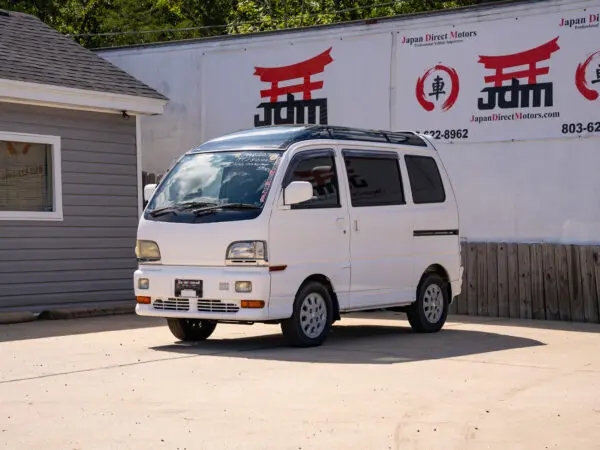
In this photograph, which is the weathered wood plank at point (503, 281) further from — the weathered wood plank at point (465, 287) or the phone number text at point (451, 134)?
the phone number text at point (451, 134)

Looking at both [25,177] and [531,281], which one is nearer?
[531,281]

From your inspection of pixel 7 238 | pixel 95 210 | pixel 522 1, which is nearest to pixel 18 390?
pixel 7 238

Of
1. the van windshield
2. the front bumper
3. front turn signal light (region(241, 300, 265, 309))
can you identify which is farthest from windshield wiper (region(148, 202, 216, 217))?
front turn signal light (region(241, 300, 265, 309))

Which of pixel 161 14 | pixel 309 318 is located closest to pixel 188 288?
pixel 309 318

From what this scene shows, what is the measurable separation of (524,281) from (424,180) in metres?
3.12

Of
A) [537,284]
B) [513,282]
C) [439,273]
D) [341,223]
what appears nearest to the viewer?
[341,223]

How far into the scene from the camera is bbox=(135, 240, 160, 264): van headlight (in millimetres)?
12250

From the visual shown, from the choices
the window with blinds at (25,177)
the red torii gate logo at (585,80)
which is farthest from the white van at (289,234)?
the window with blinds at (25,177)

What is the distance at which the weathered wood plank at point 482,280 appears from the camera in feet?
55.2

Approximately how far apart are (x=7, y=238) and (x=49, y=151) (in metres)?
1.57

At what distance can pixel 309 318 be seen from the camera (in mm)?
12203

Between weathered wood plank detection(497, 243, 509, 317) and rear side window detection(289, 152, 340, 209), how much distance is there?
15.1ft

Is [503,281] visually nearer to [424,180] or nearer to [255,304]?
[424,180]

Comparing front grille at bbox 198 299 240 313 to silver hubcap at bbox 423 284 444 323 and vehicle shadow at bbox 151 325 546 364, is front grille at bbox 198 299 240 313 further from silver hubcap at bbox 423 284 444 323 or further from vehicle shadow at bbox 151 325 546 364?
silver hubcap at bbox 423 284 444 323
